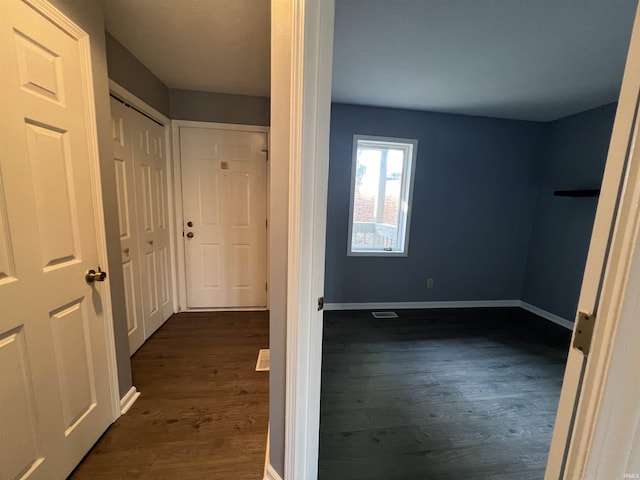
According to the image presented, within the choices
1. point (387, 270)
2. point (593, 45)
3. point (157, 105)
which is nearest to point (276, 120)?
point (157, 105)

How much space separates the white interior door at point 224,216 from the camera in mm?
2705

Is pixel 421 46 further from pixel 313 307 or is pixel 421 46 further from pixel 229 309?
pixel 229 309

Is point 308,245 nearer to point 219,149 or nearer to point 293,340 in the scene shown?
point 293,340

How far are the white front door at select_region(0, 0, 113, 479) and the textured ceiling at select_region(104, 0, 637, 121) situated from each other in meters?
0.68

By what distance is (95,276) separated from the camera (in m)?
1.29

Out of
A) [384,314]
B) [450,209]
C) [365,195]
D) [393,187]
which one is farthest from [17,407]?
[450,209]

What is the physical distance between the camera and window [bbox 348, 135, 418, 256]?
3.07 meters

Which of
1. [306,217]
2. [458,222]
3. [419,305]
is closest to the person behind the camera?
[306,217]

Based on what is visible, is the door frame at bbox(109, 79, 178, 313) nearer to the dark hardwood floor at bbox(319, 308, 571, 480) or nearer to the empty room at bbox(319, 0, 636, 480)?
the empty room at bbox(319, 0, 636, 480)

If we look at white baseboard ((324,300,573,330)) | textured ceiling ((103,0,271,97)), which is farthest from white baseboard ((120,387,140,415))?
textured ceiling ((103,0,271,97))

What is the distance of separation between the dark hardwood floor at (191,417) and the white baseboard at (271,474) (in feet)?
0.32

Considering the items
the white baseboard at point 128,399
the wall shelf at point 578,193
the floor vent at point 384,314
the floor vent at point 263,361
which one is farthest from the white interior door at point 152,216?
the wall shelf at point 578,193

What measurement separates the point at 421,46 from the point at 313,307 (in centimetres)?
189

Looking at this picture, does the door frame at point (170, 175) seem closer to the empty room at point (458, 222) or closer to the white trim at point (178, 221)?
the white trim at point (178, 221)
